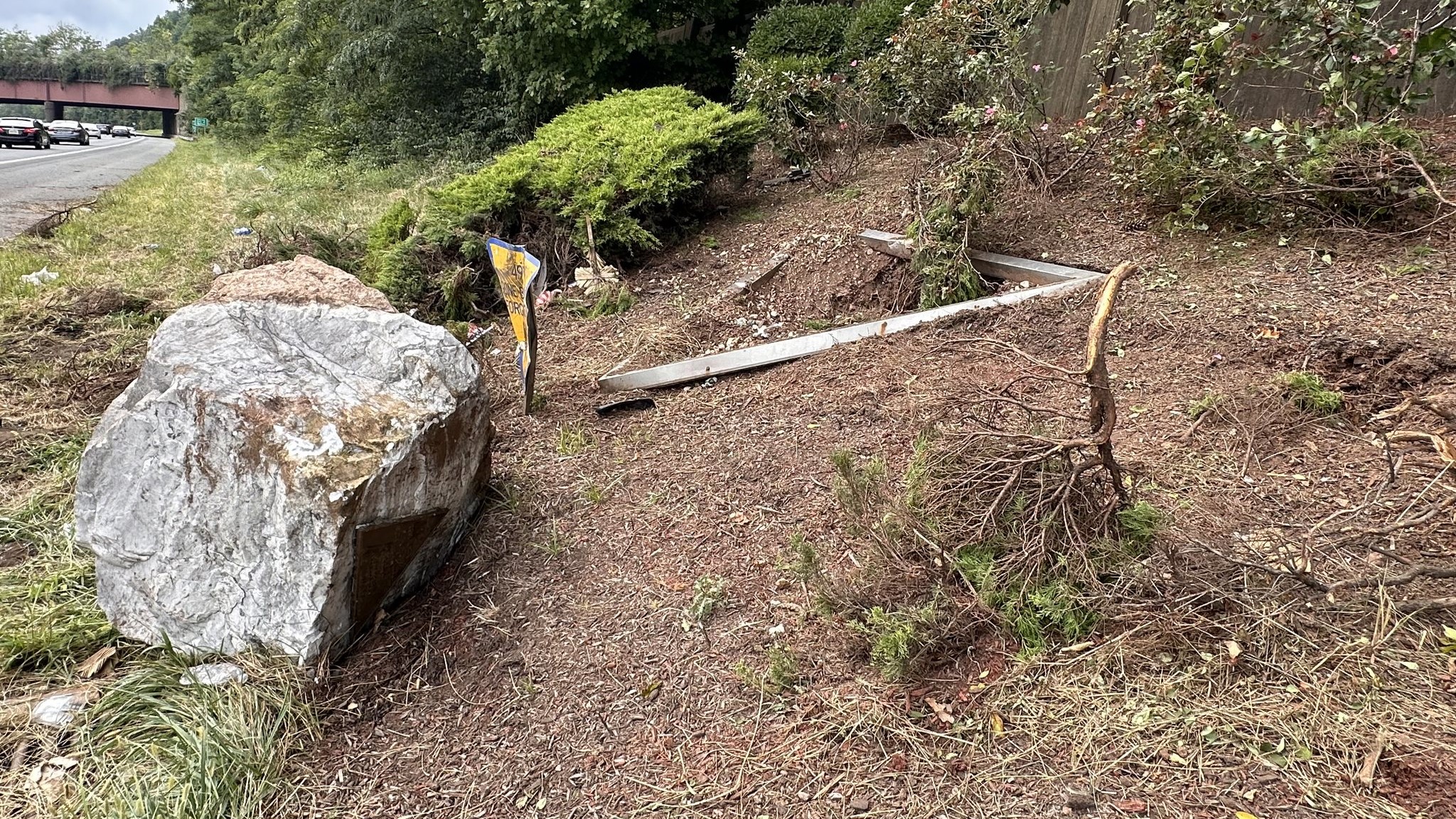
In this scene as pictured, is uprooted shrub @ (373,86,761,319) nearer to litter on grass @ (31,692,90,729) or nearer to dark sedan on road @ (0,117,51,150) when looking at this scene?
litter on grass @ (31,692,90,729)

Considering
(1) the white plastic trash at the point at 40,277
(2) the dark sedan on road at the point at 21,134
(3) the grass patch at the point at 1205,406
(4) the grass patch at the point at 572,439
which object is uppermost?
(2) the dark sedan on road at the point at 21,134

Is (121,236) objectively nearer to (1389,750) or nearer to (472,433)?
(472,433)

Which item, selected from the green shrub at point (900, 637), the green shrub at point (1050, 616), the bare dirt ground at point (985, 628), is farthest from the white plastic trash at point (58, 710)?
the green shrub at point (1050, 616)

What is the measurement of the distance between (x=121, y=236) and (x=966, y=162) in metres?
9.28

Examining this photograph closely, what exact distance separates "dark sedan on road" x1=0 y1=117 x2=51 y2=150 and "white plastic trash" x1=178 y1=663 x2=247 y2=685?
3164 centimetres

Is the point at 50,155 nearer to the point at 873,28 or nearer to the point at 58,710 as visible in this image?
the point at 873,28

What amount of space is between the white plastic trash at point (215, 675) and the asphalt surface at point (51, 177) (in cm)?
940

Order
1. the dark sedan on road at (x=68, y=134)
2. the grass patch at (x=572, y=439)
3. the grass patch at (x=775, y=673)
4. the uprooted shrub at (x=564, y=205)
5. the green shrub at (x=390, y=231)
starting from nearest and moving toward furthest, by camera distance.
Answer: the grass patch at (x=775, y=673) → the grass patch at (x=572, y=439) → the uprooted shrub at (x=564, y=205) → the green shrub at (x=390, y=231) → the dark sedan on road at (x=68, y=134)

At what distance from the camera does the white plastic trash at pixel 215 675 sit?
2453mm

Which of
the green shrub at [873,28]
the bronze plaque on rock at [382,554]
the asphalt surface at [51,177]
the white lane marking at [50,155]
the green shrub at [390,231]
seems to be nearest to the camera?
the bronze plaque on rock at [382,554]

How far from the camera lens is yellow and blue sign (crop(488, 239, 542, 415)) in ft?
12.6

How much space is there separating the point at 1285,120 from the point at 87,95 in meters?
88.0

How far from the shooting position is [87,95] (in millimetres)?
65875

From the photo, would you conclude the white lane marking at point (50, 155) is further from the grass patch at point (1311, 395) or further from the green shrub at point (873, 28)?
the grass patch at point (1311, 395)
